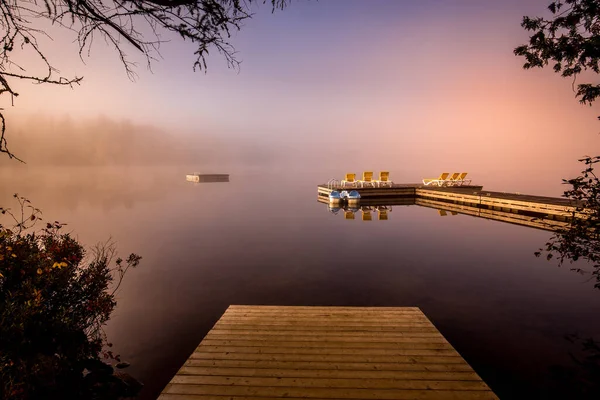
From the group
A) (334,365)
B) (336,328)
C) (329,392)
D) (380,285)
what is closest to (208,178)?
(380,285)

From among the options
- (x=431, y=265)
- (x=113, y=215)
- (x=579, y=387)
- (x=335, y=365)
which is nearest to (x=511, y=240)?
(x=431, y=265)

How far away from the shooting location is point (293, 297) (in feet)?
28.7

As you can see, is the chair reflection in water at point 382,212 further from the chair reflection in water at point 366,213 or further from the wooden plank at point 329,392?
the wooden plank at point 329,392

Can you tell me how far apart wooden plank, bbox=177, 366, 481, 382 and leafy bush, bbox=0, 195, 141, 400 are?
4.92 ft

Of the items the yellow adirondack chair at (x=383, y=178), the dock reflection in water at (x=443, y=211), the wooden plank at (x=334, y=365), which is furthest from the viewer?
the yellow adirondack chair at (x=383, y=178)

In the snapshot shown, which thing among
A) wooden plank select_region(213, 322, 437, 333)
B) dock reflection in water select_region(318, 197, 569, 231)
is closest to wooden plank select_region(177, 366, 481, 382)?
wooden plank select_region(213, 322, 437, 333)

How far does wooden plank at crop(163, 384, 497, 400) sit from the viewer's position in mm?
3322

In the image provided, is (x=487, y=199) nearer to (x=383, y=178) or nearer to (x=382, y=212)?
(x=382, y=212)

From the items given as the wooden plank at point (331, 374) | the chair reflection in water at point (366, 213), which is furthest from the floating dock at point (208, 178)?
the wooden plank at point (331, 374)

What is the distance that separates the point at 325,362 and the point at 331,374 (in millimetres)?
264

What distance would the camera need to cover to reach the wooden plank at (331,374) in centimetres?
365

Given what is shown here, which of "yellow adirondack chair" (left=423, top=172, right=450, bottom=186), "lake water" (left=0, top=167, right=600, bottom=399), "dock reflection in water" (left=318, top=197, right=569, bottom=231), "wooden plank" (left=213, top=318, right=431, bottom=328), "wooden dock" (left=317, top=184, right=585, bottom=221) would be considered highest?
"yellow adirondack chair" (left=423, top=172, right=450, bottom=186)

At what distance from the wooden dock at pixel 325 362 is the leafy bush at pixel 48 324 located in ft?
4.67

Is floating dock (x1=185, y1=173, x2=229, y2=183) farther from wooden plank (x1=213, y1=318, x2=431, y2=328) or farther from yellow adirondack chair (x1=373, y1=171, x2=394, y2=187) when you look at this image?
wooden plank (x1=213, y1=318, x2=431, y2=328)
